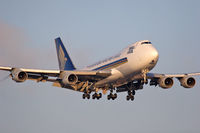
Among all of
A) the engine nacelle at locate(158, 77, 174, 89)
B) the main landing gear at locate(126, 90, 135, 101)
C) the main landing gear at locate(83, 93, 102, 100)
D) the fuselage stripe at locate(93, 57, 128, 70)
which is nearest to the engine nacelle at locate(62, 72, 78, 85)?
the fuselage stripe at locate(93, 57, 128, 70)

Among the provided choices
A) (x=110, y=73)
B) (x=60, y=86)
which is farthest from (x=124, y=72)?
(x=60, y=86)

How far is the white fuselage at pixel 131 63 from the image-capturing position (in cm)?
5634

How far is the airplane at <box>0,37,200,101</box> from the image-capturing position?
186 ft

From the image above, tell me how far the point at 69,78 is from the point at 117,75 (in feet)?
21.0

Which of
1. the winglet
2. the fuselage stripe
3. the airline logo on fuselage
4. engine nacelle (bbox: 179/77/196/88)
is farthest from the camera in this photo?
the airline logo on fuselage

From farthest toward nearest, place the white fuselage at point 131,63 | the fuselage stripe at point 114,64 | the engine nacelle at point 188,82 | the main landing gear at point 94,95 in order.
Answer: the main landing gear at point 94,95 → the engine nacelle at point 188,82 → the fuselage stripe at point 114,64 → the white fuselage at point 131,63

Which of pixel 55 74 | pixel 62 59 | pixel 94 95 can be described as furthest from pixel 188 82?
pixel 62 59

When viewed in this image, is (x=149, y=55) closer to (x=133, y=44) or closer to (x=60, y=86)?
(x=133, y=44)

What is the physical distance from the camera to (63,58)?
76.5 m

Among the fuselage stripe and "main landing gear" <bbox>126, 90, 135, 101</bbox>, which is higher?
the fuselage stripe

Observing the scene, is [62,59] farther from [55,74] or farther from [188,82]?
[188,82]

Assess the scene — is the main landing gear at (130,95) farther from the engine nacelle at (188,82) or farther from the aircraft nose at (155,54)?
the aircraft nose at (155,54)

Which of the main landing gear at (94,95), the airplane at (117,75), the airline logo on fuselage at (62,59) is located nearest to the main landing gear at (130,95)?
the airplane at (117,75)

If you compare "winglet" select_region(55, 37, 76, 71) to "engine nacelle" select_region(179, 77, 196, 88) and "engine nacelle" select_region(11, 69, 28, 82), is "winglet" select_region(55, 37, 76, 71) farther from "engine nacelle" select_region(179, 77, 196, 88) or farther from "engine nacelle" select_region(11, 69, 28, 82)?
"engine nacelle" select_region(179, 77, 196, 88)
